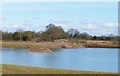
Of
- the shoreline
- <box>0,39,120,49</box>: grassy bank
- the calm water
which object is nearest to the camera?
the calm water

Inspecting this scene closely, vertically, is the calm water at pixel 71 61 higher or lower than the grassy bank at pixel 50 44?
higher

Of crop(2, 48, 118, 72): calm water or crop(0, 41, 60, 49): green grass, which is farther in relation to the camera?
crop(0, 41, 60, 49): green grass

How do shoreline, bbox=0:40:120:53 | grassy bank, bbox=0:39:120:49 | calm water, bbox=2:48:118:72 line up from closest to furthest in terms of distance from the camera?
→ calm water, bbox=2:48:118:72
shoreline, bbox=0:40:120:53
grassy bank, bbox=0:39:120:49

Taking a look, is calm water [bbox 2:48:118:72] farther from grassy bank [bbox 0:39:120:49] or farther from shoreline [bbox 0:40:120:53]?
grassy bank [bbox 0:39:120:49]

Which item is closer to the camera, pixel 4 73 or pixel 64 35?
pixel 4 73

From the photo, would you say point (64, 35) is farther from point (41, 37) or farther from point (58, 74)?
point (58, 74)

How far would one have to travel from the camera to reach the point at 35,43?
127 feet

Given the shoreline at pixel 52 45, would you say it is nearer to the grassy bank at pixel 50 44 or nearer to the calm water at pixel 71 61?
the grassy bank at pixel 50 44

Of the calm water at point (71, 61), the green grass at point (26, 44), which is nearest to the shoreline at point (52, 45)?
the green grass at point (26, 44)

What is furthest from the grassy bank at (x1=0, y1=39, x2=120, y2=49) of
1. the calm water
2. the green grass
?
the calm water

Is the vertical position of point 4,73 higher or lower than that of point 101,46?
higher

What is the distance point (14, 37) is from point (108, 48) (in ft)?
42.3

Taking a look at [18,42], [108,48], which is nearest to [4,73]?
[108,48]

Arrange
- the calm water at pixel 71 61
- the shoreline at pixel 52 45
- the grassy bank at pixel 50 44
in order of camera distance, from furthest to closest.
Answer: the grassy bank at pixel 50 44, the shoreline at pixel 52 45, the calm water at pixel 71 61
